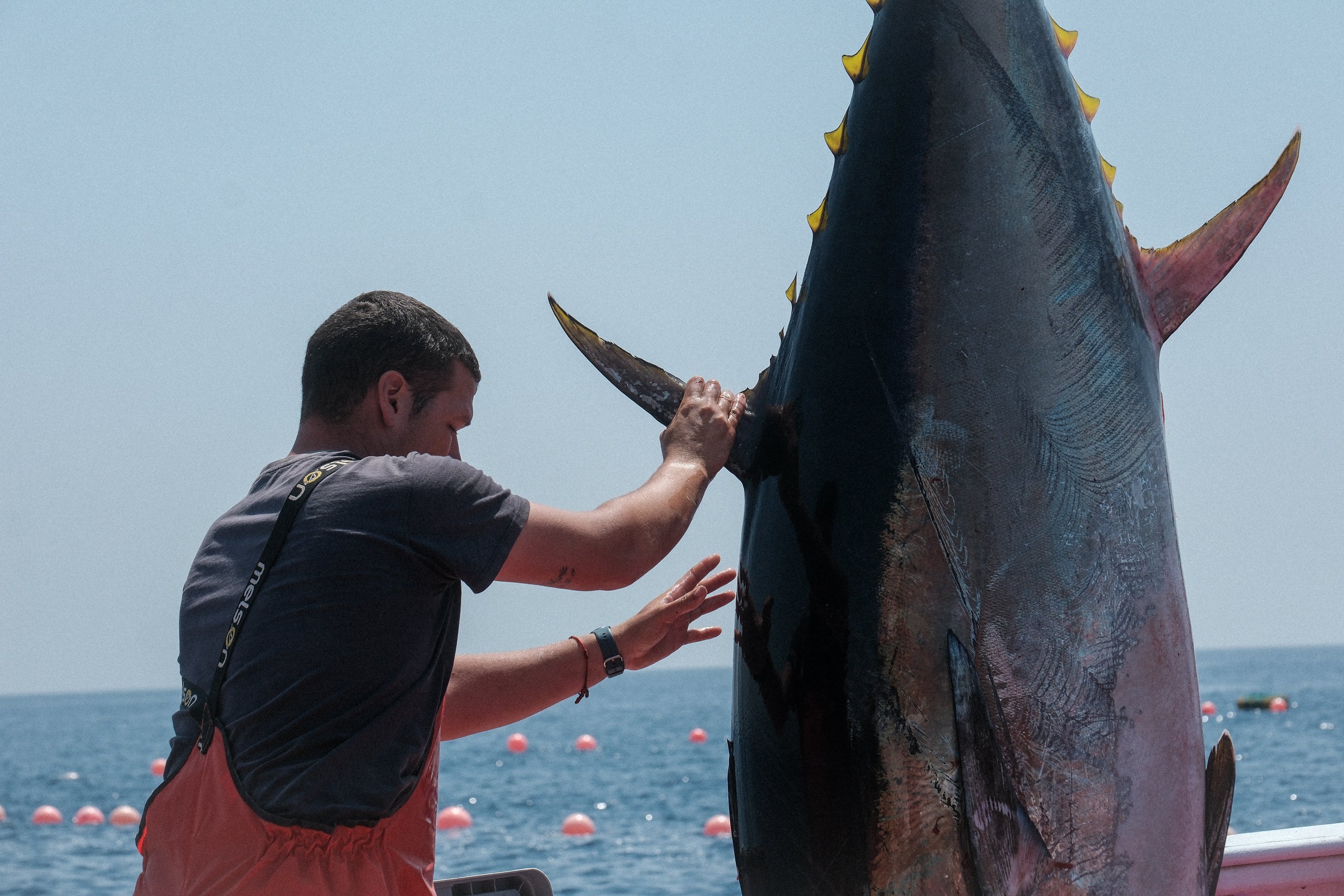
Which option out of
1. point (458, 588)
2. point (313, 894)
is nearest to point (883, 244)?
point (458, 588)

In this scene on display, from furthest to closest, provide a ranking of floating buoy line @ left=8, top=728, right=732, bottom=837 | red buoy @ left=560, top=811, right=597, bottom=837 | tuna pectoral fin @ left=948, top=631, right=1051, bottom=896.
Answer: red buoy @ left=560, top=811, right=597, bottom=837 → floating buoy line @ left=8, top=728, right=732, bottom=837 → tuna pectoral fin @ left=948, top=631, right=1051, bottom=896

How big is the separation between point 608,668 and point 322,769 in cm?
84

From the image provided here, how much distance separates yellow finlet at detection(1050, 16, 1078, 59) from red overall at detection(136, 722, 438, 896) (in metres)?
1.57

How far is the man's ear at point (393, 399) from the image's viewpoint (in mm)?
1832

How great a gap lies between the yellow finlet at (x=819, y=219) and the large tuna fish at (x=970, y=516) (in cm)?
5

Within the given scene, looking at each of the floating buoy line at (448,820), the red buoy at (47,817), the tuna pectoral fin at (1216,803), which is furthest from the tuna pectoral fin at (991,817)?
the red buoy at (47,817)

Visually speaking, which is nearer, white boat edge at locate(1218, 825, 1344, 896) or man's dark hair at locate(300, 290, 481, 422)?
man's dark hair at locate(300, 290, 481, 422)

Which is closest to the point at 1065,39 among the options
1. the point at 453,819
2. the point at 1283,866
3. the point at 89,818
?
the point at 1283,866

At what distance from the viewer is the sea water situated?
55.1 feet

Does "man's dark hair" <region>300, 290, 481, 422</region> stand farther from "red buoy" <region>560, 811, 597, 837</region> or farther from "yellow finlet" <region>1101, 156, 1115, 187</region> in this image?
"red buoy" <region>560, 811, 597, 837</region>

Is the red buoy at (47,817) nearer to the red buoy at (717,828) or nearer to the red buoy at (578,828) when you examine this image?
the red buoy at (578,828)

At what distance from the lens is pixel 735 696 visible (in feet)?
6.14

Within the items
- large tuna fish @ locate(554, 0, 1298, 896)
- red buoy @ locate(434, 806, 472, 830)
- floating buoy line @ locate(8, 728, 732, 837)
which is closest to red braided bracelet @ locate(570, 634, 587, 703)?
large tuna fish @ locate(554, 0, 1298, 896)

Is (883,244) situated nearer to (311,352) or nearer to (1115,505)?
(1115,505)
